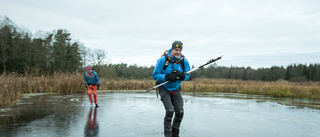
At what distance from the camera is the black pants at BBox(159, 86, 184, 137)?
209 inches

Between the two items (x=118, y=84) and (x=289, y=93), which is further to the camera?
(x=118, y=84)

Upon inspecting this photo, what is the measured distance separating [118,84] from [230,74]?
76.3 m

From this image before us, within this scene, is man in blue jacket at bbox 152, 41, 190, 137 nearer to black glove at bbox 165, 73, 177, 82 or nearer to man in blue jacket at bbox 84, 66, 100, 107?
black glove at bbox 165, 73, 177, 82

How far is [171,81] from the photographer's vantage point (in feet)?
17.8

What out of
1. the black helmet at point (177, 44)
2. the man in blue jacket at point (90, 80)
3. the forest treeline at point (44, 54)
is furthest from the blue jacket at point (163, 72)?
the forest treeline at point (44, 54)

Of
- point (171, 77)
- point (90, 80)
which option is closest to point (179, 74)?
point (171, 77)

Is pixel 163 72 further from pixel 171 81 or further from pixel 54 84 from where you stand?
pixel 54 84

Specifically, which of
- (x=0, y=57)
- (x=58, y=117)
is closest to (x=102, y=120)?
(x=58, y=117)

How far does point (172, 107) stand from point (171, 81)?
21.6 inches

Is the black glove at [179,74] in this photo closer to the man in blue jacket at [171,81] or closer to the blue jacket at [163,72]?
the man in blue jacket at [171,81]

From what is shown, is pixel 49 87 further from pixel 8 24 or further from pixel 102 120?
pixel 8 24

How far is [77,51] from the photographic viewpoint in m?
52.8

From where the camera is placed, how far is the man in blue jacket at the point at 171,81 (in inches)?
210

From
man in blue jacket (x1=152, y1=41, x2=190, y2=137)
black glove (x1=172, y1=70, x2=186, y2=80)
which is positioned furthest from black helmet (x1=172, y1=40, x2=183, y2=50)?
black glove (x1=172, y1=70, x2=186, y2=80)
